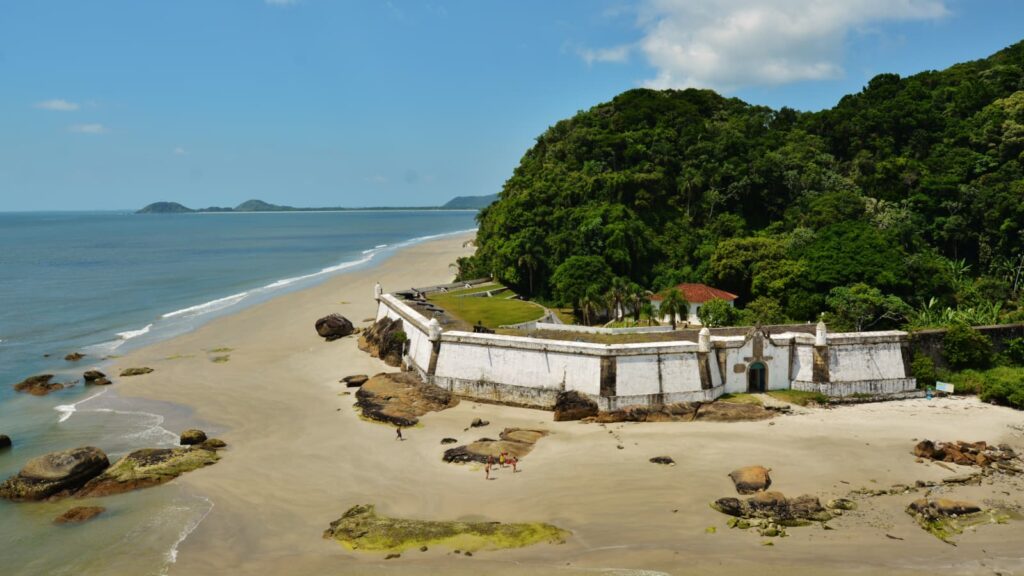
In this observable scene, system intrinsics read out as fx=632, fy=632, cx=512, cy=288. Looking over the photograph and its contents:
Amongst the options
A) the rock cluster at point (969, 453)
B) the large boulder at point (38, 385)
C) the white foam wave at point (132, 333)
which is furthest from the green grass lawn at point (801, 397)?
the white foam wave at point (132, 333)

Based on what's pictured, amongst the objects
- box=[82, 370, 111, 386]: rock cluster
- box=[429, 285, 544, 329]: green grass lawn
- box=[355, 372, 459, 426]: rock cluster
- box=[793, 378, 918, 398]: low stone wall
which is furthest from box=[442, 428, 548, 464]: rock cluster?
box=[82, 370, 111, 386]: rock cluster

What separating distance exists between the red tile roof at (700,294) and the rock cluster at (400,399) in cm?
1927

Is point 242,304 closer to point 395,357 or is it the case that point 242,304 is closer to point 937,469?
point 395,357

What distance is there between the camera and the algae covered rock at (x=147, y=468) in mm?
23984

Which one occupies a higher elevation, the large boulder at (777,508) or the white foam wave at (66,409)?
the large boulder at (777,508)

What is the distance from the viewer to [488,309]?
44.9m

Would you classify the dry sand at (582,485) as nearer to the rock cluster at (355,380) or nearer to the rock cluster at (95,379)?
the rock cluster at (355,380)

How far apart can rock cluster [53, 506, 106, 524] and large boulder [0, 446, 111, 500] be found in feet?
6.26

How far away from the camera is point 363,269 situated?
95.4 m

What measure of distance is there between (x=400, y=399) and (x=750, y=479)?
17.2 metres

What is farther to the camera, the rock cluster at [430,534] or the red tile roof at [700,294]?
the red tile roof at [700,294]

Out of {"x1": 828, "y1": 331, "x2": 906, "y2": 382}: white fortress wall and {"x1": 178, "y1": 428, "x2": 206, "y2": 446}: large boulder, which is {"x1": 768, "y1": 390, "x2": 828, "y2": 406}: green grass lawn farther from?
{"x1": 178, "y1": 428, "x2": 206, "y2": 446}: large boulder

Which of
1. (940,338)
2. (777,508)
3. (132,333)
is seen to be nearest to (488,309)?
(777,508)

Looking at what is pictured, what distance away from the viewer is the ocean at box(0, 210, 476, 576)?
20.4 meters
